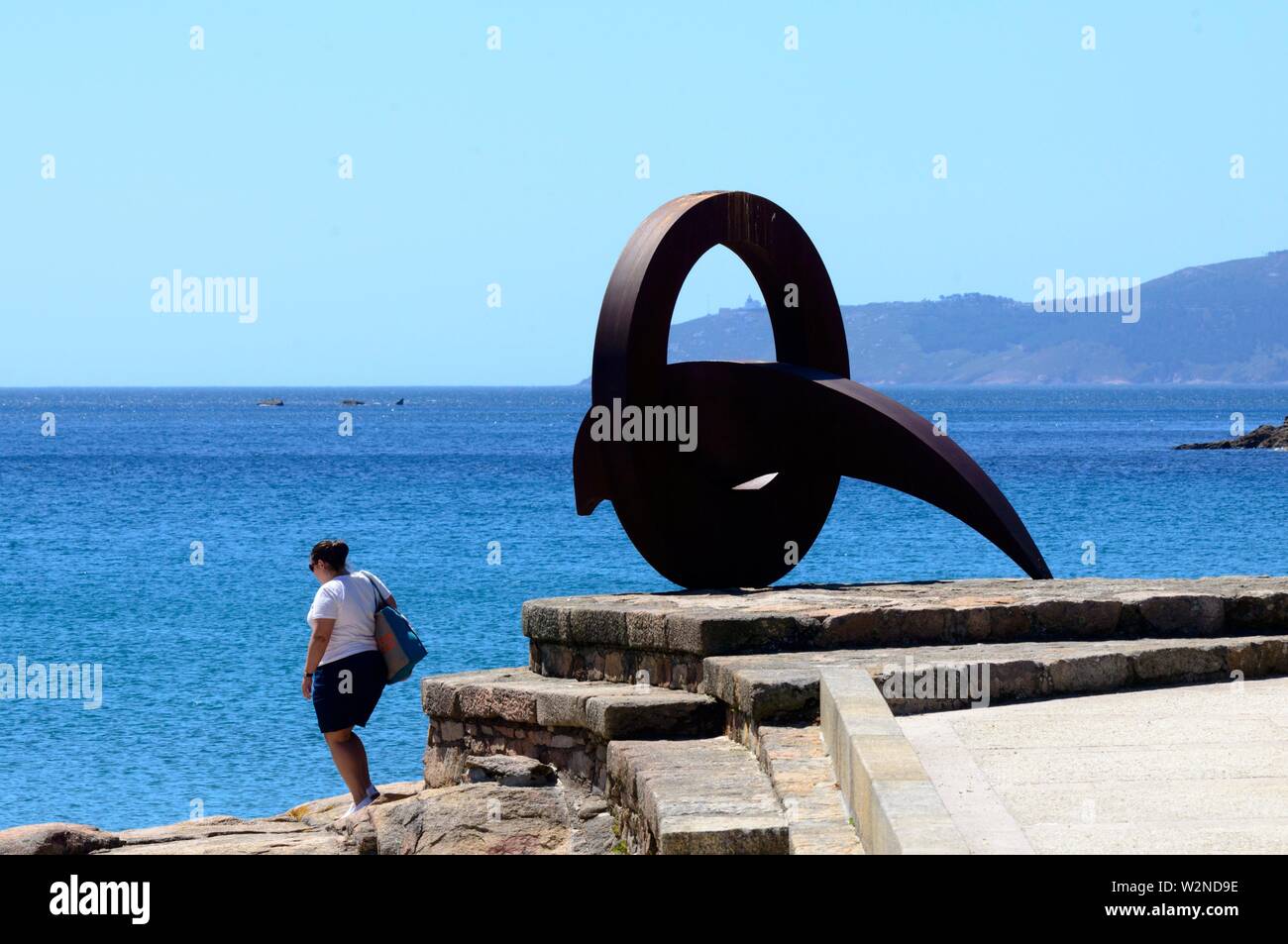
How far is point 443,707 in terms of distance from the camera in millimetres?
10172

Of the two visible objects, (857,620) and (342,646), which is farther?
(857,620)

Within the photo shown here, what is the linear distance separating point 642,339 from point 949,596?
263 cm

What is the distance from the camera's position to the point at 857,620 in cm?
926

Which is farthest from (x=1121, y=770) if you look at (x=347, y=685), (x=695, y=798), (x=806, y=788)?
(x=347, y=685)

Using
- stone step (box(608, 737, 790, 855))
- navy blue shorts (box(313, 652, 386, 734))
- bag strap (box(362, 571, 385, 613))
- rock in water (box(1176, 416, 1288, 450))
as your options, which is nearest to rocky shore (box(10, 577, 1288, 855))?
stone step (box(608, 737, 790, 855))

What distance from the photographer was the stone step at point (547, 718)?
339 inches

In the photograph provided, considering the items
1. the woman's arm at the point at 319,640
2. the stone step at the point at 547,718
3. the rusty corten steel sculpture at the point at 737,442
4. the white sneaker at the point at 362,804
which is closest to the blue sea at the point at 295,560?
the rusty corten steel sculpture at the point at 737,442

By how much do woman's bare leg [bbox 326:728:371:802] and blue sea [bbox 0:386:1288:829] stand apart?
3.23m

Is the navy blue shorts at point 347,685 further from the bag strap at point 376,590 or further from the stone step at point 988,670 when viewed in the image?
the stone step at point 988,670

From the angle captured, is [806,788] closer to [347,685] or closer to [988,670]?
[988,670]

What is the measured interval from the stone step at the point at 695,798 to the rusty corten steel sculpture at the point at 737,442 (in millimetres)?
2927

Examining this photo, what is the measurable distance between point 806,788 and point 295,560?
3397 cm

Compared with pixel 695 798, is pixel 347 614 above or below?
above
